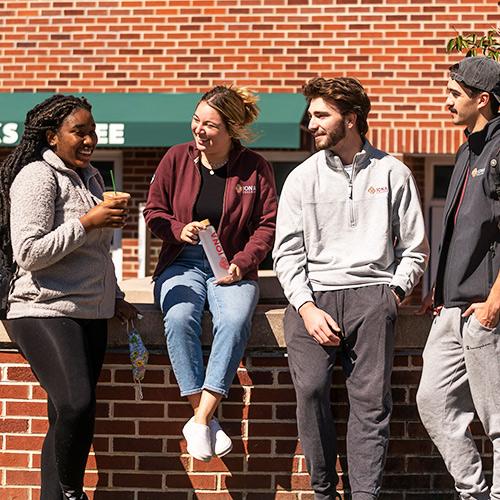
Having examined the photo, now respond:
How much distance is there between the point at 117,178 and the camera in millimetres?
12242

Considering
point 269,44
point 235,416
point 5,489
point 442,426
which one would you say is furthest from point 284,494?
point 269,44

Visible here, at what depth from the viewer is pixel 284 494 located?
546 centimetres

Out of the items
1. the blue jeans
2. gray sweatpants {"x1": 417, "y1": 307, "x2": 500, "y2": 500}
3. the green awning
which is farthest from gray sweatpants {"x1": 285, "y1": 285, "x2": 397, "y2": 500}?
the green awning

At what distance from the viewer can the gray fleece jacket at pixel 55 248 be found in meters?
4.70

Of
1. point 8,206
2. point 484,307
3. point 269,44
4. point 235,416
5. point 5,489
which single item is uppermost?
point 269,44

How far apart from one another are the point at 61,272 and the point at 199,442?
1.03 m

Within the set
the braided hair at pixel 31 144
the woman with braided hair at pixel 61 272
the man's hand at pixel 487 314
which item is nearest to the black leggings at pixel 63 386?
the woman with braided hair at pixel 61 272

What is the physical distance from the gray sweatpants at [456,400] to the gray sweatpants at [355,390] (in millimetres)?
208

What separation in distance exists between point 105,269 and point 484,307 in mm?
1723

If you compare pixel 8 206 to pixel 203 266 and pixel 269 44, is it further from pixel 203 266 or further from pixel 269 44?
pixel 269 44

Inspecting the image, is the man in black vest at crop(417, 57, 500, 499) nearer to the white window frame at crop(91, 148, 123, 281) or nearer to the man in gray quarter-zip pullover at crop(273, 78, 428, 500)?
the man in gray quarter-zip pullover at crop(273, 78, 428, 500)

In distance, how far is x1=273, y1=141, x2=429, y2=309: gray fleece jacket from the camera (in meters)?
4.96

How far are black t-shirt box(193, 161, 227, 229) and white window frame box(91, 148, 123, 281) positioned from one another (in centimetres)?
665

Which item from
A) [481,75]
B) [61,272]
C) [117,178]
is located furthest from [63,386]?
[117,178]
